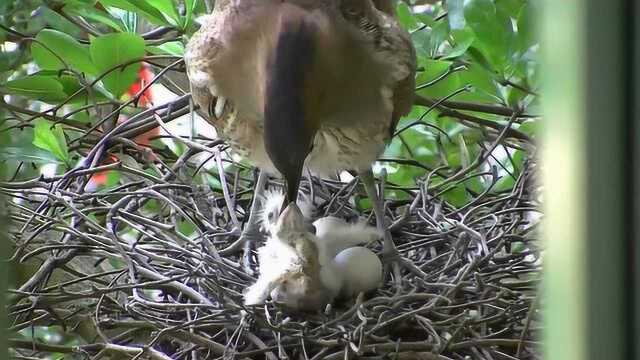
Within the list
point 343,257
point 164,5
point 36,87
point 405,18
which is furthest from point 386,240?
point 36,87

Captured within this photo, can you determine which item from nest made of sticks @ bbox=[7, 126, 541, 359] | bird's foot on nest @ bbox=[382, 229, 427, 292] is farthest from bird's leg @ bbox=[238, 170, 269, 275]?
bird's foot on nest @ bbox=[382, 229, 427, 292]

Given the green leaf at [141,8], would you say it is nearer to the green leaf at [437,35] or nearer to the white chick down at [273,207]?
the white chick down at [273,207]

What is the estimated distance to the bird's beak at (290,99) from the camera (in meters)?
1.40

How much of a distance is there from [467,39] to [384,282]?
48 centimetres

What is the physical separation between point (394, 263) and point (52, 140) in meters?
0.70

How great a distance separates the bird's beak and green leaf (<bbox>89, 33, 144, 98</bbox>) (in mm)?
268

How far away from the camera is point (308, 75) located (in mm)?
1445

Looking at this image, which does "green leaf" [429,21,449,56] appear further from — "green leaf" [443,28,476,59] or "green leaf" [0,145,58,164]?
"green leaf" [0,145,58,164]

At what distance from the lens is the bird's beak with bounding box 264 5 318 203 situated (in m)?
1.40

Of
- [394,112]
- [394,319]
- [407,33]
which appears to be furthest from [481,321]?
[407,33]

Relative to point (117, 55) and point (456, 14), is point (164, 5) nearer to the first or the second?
point (117, 55)

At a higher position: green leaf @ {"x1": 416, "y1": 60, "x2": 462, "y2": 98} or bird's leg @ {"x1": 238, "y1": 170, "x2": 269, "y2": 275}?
green leaf @ {"x1": 416, "y1": 60, "x2": 462, "y2": 98}

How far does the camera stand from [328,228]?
5.31ft

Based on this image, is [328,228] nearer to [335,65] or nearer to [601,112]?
[335,65]
